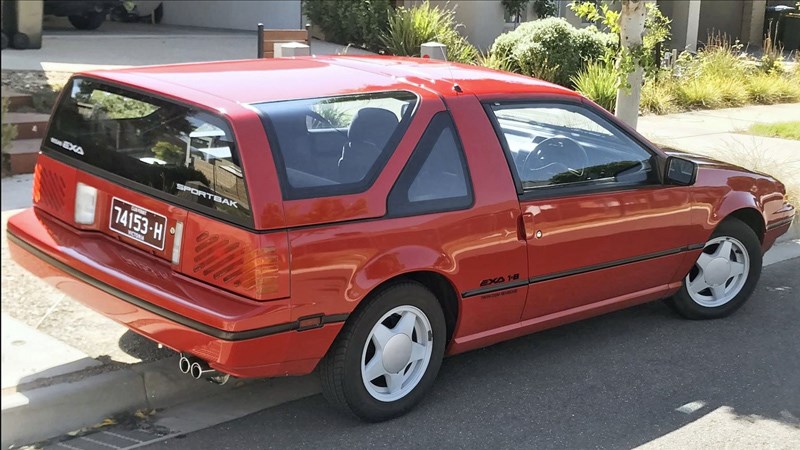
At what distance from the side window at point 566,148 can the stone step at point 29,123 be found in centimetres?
302

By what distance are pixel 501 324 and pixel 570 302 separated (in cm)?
52

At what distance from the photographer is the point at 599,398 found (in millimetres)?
5121

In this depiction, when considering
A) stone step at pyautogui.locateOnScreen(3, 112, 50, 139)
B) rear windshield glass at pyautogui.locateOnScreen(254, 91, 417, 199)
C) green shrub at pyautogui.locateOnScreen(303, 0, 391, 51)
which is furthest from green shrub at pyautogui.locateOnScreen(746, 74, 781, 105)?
rear windshield glass at pyautogui.locateOnScreen(254, 91, 417, 199)

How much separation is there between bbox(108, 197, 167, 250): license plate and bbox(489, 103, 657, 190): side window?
1.82 m

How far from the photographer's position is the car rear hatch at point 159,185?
4070mm

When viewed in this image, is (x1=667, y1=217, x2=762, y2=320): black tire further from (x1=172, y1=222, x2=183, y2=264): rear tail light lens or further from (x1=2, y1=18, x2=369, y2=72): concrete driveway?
(x1=2, y1=18, x2=369, y2=72): concrete driveway

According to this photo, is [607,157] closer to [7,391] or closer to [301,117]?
[301,117]

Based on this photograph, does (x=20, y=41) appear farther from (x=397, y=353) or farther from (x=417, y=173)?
(x=397, y=353)

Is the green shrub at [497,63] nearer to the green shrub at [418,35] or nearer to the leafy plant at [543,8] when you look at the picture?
the green shrub at [418,35]

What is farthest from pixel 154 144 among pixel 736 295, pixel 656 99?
pixel 656 99

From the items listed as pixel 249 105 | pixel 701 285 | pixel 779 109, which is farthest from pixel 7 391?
pixel 779 109

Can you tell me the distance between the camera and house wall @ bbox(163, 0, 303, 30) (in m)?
18.0

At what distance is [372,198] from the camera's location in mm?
4410

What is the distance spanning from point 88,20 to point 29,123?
1034 centimetres
